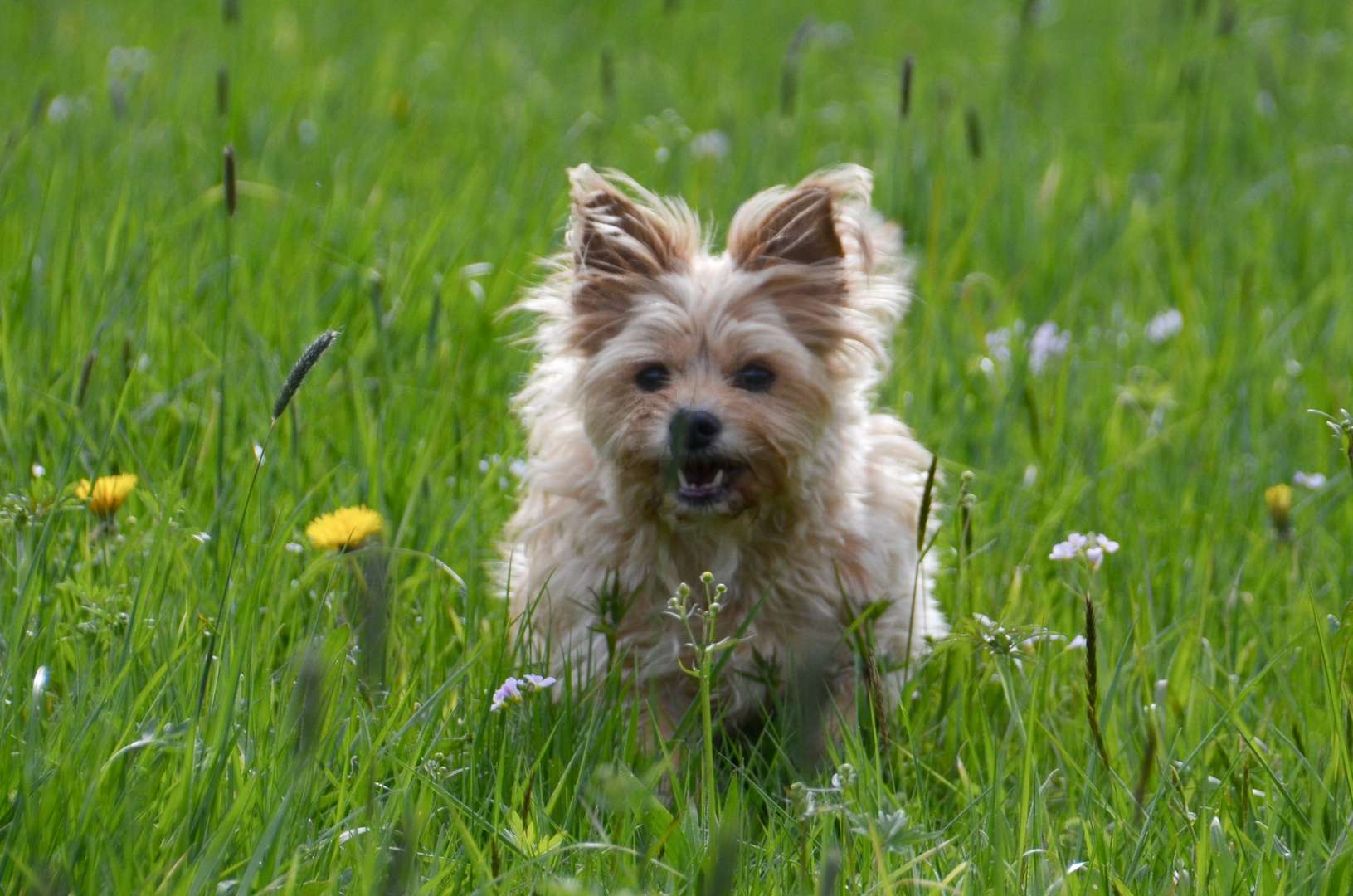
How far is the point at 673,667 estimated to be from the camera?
3.22 meters

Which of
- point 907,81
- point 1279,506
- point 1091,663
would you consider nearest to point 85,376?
point 1091,663

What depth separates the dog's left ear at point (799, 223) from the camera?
11.4 ft

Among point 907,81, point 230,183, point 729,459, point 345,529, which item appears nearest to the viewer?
point 230,183

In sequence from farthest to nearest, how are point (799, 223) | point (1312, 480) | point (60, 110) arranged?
1. point (60, 110)
2. point (1312, 480)
3. point (799, 223)

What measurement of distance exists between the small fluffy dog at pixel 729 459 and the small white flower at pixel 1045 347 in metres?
1.30

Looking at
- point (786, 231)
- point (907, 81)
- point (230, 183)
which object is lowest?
point (786, 231)

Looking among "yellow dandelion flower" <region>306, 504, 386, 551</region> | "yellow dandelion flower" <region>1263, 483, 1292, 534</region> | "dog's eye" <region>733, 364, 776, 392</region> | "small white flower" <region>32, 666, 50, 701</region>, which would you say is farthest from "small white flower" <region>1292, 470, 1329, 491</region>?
"small white flower" <region>32, 666, 50, 701</region>

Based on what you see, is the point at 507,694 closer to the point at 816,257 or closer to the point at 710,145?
the point at 816,257

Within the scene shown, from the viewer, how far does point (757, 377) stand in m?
3.40

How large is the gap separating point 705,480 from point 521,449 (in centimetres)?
112

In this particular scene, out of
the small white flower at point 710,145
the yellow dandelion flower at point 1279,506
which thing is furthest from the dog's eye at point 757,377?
the small white flower at point 710,145

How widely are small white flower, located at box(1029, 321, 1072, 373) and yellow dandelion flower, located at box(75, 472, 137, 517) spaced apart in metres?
2.94

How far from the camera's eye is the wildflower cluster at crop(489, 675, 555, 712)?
2.75 metres

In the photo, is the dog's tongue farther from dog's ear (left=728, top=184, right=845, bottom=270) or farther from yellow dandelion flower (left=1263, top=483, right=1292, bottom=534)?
yellow dandelion flower (left=1263, top=483, right=1292, bottom=534)
